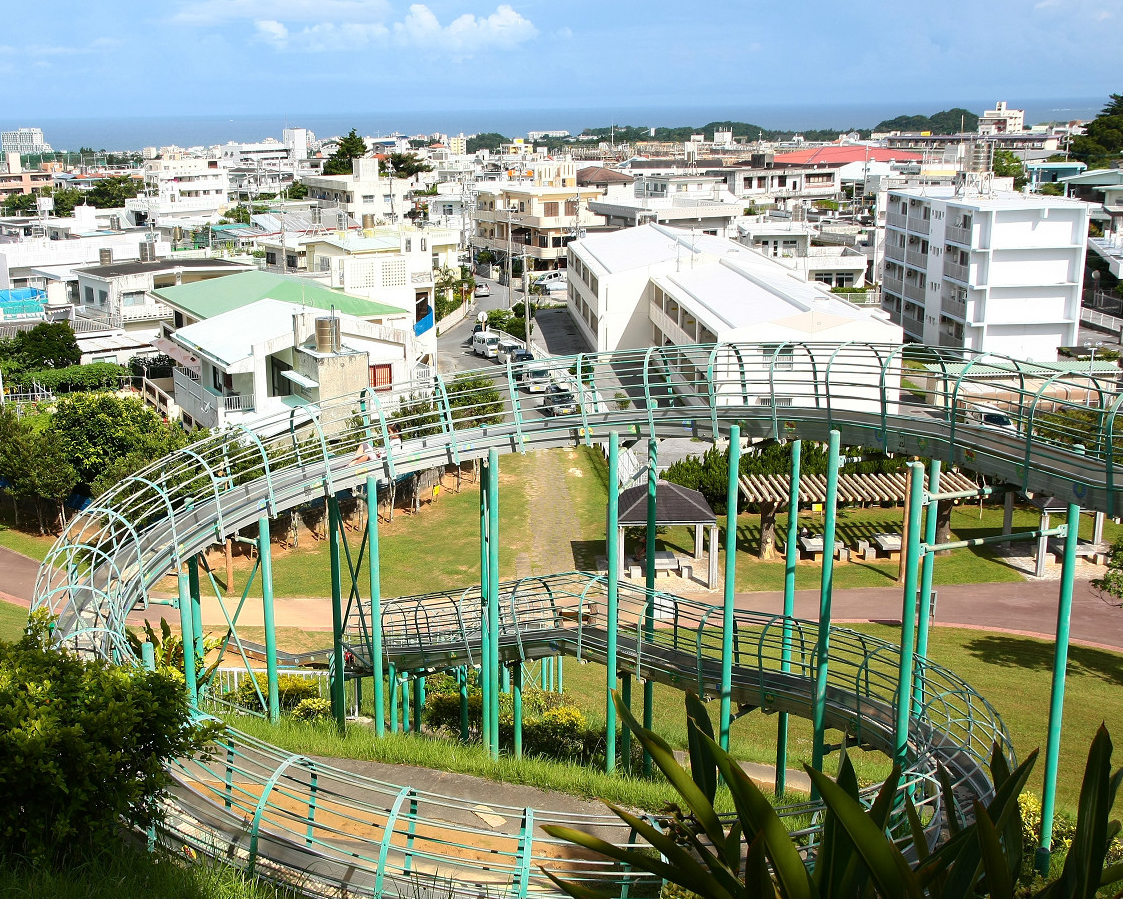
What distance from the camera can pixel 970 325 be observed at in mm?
45844

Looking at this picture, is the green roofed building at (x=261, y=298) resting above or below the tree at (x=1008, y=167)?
below

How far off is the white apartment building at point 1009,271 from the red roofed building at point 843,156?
82.6 m

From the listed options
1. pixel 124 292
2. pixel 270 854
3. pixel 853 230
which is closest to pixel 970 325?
pixel 853 230

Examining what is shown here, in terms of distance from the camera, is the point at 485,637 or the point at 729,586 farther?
the point at 485,637

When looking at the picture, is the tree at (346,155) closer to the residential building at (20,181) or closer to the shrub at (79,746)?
the residential building at (20,181)

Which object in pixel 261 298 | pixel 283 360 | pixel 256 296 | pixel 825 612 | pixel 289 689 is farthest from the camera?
pixel 256 296

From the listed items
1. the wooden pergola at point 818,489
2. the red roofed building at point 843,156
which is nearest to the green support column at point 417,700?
the wooden pergola at point 818,489

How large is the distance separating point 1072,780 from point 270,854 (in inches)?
495

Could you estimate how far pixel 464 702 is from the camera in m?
16.2

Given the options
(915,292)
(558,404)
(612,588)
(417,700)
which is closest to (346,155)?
(915,292)

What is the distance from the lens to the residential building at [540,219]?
72.3m

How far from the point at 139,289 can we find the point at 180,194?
58.6 metres

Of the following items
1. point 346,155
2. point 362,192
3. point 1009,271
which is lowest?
point 1009,271

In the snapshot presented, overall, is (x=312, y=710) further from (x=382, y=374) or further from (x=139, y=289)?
(x=139, y=289)
